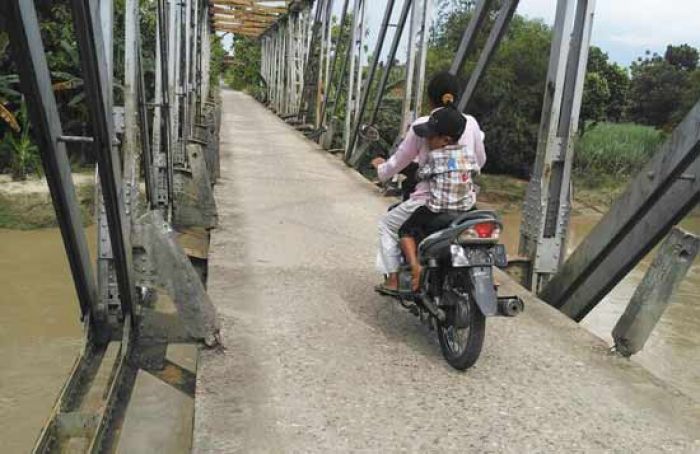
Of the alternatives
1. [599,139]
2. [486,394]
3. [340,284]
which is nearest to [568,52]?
[340,284]

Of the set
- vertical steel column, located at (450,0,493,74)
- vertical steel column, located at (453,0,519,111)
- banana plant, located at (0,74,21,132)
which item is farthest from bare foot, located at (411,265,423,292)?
banana plant, located at (0,74,21,132)

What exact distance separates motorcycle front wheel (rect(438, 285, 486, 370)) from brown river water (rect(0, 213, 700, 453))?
3146 mm

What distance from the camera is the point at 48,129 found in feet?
9.48

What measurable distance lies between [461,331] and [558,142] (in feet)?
6.18

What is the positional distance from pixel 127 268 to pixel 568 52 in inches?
121

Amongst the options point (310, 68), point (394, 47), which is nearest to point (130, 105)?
point (394, 47)

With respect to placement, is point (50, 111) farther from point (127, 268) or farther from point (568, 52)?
point (568, 52)

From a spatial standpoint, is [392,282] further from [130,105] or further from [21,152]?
[21,152]

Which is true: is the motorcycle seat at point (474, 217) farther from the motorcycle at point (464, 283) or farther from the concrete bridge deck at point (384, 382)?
the concrete bridge deck at point (384, 382)

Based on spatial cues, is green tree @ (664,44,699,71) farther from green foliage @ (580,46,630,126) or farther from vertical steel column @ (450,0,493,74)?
vertical steel column @ (450,0,493,74)

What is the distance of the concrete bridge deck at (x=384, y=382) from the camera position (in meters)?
2.91

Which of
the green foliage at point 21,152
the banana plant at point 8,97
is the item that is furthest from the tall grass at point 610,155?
the banana plant at point 8,97

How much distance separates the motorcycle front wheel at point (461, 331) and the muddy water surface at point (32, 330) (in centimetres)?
314

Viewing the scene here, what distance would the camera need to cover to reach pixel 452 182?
146 inches
